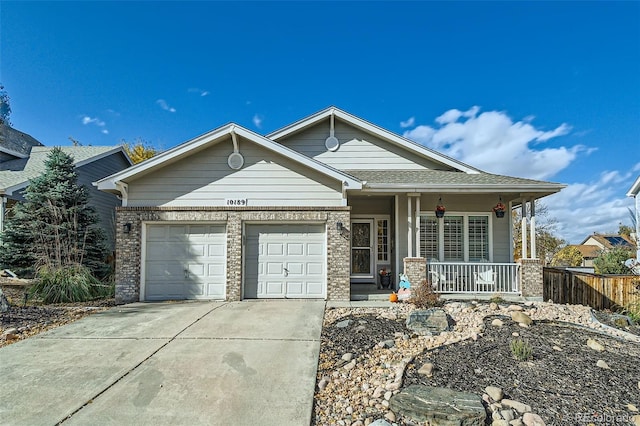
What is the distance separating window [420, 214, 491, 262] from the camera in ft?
33.9

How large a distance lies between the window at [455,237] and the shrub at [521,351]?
5.66m

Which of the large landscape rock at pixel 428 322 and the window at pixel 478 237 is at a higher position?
the window at pixel 478 237

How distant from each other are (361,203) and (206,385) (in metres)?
7.82

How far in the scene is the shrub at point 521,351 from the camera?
4.54m

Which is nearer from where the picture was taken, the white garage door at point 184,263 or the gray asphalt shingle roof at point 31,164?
the white garage door at point 184,263

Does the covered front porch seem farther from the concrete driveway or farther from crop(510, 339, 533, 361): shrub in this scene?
crop(510, 339, 533, 361): shrub

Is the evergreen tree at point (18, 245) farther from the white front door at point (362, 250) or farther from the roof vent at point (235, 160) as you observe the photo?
the white front door at point (362, 250)

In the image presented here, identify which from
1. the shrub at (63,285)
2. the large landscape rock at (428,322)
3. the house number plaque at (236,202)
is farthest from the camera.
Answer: the house number plaque at (236,202)

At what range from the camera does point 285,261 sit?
351 inches

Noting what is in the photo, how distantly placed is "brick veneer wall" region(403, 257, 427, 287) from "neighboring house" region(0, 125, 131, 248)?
12156mm

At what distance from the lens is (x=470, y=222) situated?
34.4ft

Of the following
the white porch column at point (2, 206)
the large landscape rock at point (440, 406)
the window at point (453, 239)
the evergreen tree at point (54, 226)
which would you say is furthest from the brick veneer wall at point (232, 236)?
the white porch column at point (2, 206)

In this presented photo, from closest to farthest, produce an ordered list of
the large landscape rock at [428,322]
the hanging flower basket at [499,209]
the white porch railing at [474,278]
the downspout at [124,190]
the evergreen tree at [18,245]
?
the large landscape rock at [428,322], the downspout at [124,190], the white porch railing at [474,278], the hanging flower basket at [499,209], the evergreen tree at [18,245]

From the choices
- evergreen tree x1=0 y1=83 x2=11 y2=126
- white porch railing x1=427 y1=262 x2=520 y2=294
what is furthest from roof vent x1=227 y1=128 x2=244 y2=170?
evergreen tree x1=0 y1=83 x2=11 y2=126
